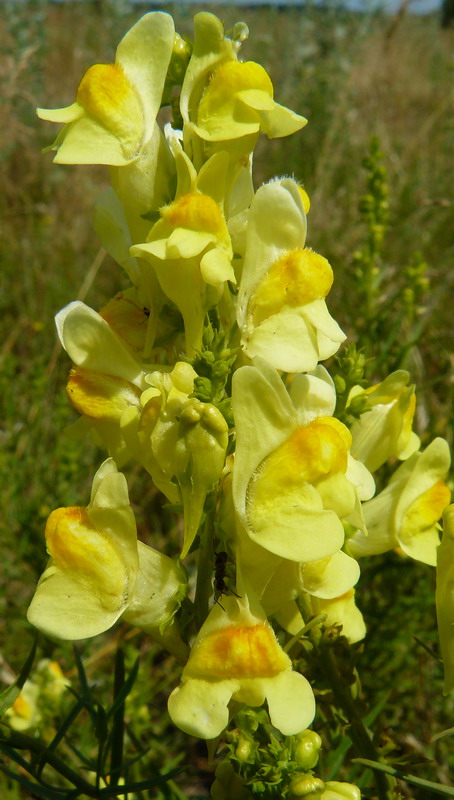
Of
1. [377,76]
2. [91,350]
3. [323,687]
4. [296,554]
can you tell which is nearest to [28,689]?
[323,687]

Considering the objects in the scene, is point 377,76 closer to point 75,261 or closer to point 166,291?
point 75,261

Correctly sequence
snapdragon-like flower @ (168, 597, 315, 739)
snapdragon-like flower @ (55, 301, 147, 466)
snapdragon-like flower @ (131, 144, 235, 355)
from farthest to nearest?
1. snapdragon-like flower @ (55, 301, 147, 466)
2. snapdragon-like flower @ (131, 144, 235, 355)
3. snapdragon-like flower @ (168, 597, 315, 739)

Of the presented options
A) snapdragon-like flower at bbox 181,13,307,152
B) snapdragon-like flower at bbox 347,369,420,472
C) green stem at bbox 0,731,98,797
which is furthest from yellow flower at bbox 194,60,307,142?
green stem at bbox 0,731,98,797

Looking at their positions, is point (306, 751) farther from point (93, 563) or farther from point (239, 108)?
point (239, 108)

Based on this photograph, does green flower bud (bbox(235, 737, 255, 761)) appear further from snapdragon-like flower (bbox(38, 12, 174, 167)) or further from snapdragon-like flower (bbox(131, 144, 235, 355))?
snapdragon-like flower (bbox(38, 12, 174, 167))

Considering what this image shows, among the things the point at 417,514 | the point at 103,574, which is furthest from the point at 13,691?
the point at 417,514

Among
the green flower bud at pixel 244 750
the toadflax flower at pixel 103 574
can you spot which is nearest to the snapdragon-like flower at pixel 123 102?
the toadflax flower at pixel 103 574
